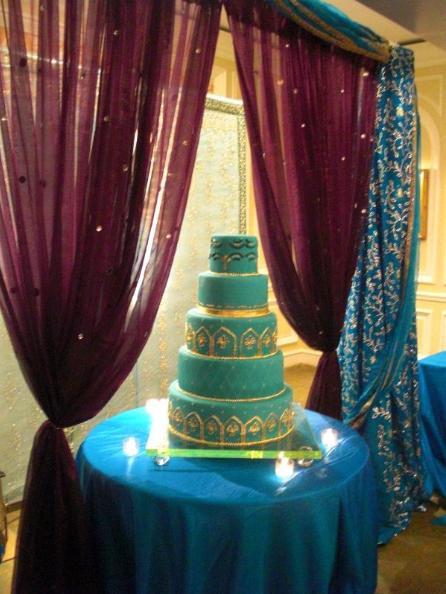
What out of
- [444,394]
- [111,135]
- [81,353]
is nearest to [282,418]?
[81,353]

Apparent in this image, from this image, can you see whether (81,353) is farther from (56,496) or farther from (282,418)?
(282,418)

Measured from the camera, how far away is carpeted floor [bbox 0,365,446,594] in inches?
87.2

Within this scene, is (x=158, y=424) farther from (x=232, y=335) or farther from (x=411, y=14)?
(x=411, y=14)

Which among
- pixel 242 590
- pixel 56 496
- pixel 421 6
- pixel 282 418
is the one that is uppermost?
pixel 421 6

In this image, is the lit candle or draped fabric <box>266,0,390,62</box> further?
draped fabric <box>266,0,390,62</box>

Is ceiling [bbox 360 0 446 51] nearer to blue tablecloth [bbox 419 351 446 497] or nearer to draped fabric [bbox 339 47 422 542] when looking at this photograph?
draped fabric [bbox 339 47 422 542]

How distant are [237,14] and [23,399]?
1971 millimetres

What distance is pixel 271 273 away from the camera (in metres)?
2.32

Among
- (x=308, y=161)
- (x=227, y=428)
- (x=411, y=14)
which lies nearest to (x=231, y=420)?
(x=227, y=428)

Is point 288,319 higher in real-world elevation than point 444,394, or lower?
higher

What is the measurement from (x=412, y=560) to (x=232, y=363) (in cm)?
134

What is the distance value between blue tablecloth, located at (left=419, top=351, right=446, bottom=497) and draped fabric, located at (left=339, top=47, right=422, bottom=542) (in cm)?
22

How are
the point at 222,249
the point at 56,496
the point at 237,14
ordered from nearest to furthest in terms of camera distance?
1. the point at 56,496
2. the point at 222,249
3. the point at 237,14

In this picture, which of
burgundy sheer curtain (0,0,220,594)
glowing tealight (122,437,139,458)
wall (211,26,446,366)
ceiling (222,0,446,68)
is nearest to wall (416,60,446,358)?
wall (211,26,446,366)
